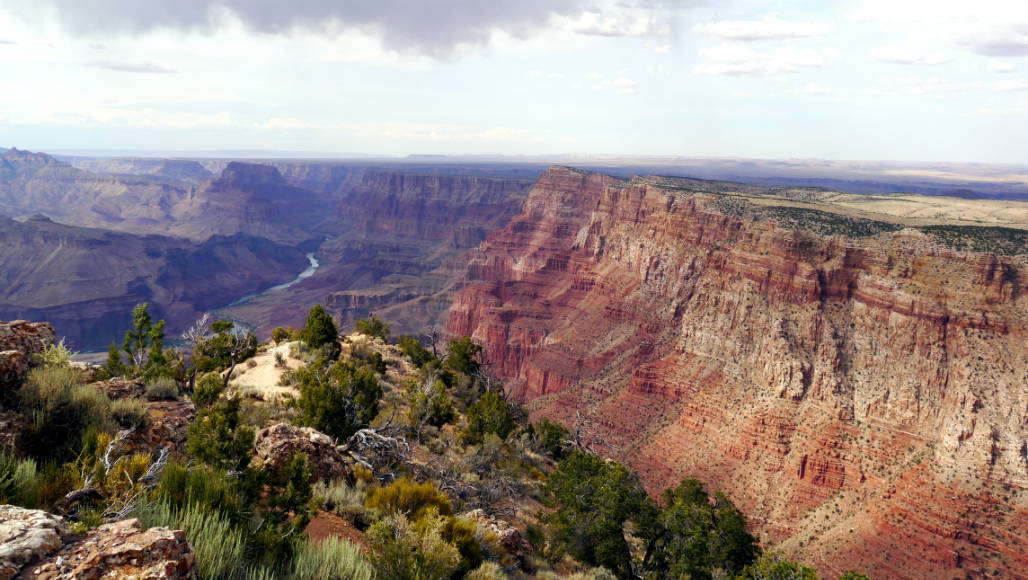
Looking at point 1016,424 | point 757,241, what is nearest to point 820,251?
point 757,241

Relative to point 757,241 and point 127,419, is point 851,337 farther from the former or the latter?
point 127,419

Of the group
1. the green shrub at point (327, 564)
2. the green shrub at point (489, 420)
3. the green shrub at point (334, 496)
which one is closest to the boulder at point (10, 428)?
the green shrub at point (327, 564)

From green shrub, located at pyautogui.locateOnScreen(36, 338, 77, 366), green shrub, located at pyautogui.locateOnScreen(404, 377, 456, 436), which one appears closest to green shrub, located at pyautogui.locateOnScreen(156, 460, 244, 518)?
green shrub, located at pyautogui.locateOnScreen(36, 338, 77, 366)

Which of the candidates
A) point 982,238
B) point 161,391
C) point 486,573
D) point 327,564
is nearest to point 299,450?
point 161,391

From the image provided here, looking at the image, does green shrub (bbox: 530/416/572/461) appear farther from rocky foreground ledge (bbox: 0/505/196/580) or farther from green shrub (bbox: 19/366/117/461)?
rocky foreground ledge (bbox: 0/505/196/580)

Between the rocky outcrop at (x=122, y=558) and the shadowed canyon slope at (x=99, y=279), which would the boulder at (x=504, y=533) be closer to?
the rocky outcrop at (x=122, y=558)

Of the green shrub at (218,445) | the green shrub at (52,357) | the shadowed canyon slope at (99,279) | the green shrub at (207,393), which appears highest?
the green shrub at (52,357)

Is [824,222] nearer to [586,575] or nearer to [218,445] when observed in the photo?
[586,575]
